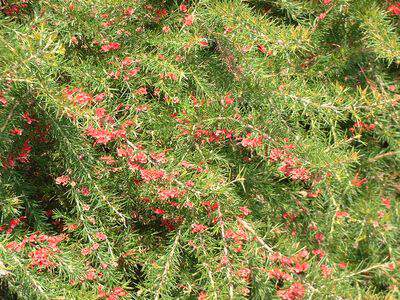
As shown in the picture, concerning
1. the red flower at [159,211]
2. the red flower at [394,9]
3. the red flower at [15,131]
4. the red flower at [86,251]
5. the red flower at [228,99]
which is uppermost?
the red flower at [394,9]

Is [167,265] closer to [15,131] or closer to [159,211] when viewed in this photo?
[159,211]

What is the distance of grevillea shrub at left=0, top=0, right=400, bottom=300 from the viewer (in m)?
1.31

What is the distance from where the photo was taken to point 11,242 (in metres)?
1.30

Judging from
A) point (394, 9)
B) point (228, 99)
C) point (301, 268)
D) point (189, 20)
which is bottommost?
point (301, 268)

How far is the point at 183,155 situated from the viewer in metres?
1.45

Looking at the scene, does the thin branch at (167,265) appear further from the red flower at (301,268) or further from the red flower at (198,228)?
the red flower at (301,268)

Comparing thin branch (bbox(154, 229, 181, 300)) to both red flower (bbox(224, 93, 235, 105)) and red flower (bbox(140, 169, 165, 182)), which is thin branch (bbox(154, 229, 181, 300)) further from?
red flower (bbox(224, 93, 235, 105))

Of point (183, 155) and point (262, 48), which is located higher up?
point (262, 48)

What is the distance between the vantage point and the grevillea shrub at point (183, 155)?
1310mm

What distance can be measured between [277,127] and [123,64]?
547mm

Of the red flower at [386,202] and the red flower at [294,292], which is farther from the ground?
the red flower at [386,202]

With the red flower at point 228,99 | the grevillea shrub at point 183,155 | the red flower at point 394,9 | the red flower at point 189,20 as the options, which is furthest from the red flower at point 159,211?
the red flower at point 394,9

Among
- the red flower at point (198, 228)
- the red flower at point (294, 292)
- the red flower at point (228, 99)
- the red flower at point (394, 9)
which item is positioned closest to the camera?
the red flower at point (294, 292)

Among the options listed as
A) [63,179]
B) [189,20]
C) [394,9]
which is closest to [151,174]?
[63,179]
